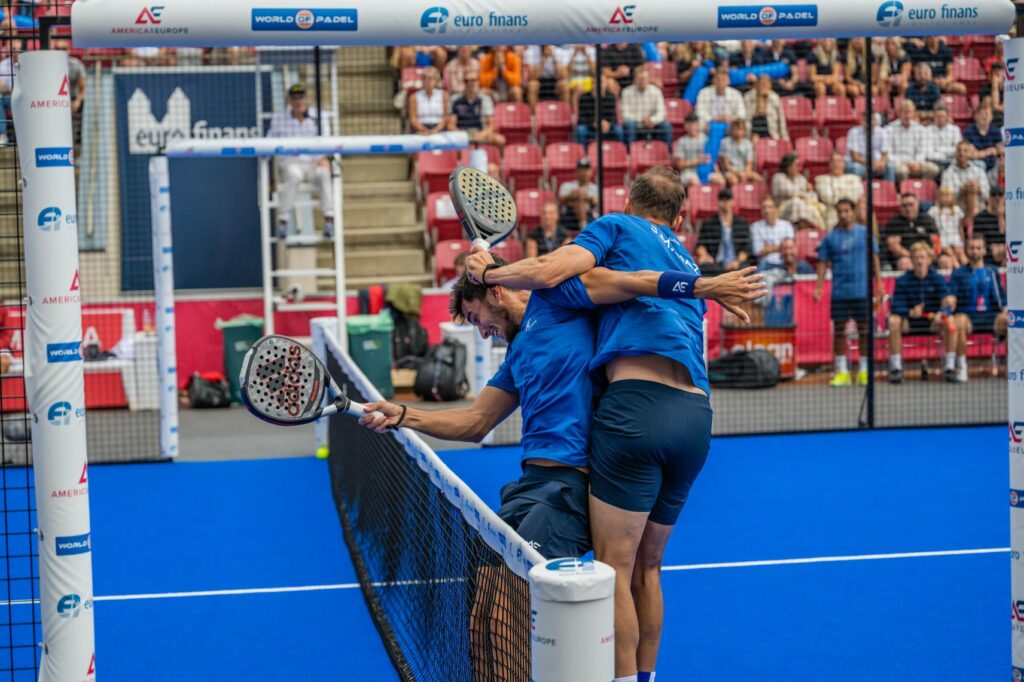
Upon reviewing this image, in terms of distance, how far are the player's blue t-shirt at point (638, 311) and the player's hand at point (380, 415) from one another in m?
0.70

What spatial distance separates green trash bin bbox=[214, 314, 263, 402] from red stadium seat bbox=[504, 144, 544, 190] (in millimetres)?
3425

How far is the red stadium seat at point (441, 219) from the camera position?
15633 mm

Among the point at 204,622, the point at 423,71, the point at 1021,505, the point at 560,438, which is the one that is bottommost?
the point at 204,622

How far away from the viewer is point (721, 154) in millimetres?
15547

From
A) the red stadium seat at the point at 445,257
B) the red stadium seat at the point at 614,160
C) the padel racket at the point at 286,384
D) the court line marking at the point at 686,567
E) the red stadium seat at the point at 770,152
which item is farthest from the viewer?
the red stadium seat at the point at 770,152

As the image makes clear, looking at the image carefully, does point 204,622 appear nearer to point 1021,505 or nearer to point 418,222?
point 1021,505

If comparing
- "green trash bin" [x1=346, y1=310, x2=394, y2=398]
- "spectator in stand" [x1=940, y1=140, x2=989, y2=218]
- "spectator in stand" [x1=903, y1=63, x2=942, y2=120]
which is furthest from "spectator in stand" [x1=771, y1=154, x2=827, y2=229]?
"green trash bin" [x1=346, y1=310, x2=394, y2=398]

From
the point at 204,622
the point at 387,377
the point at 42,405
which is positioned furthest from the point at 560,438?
the point at 387,377

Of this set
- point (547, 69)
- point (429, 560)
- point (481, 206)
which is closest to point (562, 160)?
point (547, 69)

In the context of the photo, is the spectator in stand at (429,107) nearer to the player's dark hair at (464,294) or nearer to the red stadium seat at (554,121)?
the red stadium seat at (554,121)

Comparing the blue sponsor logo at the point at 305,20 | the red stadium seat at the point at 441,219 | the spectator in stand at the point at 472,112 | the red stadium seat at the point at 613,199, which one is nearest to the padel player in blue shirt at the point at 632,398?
the blue sponsor logo at the point at 305,20

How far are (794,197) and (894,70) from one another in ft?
8.97

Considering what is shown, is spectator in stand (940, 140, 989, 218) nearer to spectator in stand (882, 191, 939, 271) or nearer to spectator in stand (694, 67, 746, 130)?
spectator in stand (882, 191, 939, 271)

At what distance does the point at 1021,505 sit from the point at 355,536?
4492 millimetres
